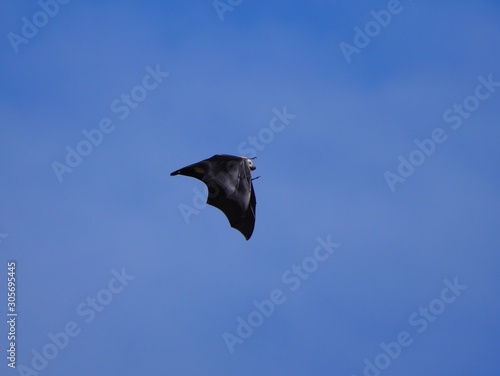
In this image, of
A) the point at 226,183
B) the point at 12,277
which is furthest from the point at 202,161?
the point at 12,277

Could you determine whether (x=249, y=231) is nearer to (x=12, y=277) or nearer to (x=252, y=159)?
(x=252, y=159)

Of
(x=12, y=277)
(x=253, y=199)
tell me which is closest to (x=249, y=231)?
(x=253, y=199)

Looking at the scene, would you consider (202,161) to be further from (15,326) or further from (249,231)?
(15,326)

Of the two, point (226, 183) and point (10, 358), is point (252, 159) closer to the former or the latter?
point (226, 183)

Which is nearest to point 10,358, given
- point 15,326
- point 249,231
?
point 15,326
